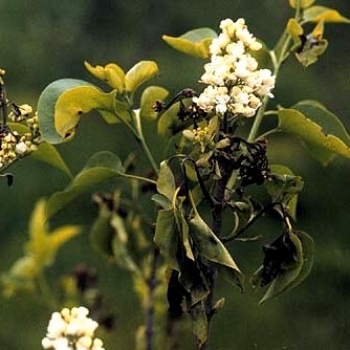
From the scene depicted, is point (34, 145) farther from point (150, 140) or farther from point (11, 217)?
point (11, 217)

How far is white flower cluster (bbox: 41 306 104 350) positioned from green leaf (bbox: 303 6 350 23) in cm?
49

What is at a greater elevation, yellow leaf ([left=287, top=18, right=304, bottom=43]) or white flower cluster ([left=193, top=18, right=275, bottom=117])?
white flower cluster ([left=193, top=18, right=275, bottom=117])

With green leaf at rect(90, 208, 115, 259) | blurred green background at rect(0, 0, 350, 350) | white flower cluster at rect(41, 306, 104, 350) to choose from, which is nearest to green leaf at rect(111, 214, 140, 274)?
green leaf at rect(90, 208, 115, 259)

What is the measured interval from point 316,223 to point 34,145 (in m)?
1.85

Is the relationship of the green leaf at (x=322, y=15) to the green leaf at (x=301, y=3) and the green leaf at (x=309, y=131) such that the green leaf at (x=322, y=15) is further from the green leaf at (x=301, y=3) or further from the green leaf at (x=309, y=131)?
the green leaf at (x=309, y=131)

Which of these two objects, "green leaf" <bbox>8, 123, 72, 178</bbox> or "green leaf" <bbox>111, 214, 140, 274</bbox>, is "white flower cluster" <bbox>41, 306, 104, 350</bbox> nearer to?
"green leaf" <bbox>8, 123, 72, 178</bbox>

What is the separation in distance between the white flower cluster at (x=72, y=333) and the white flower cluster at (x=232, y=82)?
0.63 ft

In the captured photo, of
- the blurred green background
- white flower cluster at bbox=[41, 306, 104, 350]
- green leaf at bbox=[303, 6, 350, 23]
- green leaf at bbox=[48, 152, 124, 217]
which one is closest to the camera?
white flower cluster at bbox=[41, 306, 104, 350]

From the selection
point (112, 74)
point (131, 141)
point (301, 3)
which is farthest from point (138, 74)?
point (131, 141)

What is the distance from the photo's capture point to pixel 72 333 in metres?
0.74

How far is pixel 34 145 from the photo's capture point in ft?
3.19

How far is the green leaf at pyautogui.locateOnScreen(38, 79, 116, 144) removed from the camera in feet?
3.04

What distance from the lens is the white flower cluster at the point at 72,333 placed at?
74cm

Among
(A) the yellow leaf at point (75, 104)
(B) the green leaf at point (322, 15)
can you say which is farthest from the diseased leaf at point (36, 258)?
(A) the yellow leaf at point (75, 104)
